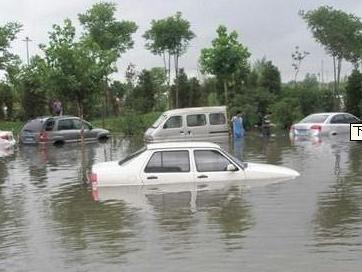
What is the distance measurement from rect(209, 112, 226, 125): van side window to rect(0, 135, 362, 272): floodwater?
497 inches

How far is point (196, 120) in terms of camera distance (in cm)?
2997

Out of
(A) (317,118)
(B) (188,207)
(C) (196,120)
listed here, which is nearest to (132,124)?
(C) (196,120)

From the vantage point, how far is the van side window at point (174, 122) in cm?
2973

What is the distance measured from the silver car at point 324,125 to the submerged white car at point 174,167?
54.7ft

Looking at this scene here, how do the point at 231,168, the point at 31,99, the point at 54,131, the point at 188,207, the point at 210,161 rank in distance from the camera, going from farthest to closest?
the point at 31,99
the point at 54,131
the point at 210,161
the point at 231,168
the point at 188,207

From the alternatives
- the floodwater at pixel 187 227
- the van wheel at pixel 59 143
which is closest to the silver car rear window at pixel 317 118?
the van wheel at pixel 59 143

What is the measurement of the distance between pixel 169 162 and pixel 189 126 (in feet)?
51.7

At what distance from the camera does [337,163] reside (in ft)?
64.6

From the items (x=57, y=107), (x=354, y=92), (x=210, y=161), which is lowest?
(x=210, y=161)

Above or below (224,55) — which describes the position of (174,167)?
below

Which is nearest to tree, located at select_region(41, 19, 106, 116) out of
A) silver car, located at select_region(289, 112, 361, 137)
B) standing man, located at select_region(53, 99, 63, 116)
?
standing man, located at select_region(53, 99, 63, 116)

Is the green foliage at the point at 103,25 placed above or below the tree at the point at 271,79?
above

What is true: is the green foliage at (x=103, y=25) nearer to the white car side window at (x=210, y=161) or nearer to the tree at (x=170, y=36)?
the tree at (x=170, y=36)

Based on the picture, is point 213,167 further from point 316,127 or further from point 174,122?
point 316,127
